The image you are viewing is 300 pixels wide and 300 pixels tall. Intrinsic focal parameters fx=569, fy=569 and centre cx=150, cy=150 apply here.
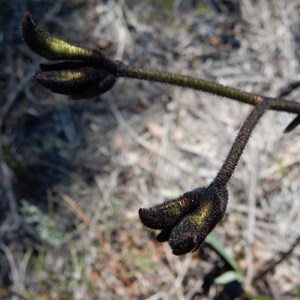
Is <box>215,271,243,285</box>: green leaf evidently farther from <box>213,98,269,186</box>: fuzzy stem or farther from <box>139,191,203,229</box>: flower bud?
<box>139,191,203,229</box>: flower bud

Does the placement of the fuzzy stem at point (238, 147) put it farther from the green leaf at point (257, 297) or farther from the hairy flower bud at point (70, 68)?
the green leaf at point (257, 297)

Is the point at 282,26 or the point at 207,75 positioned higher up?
the point at 282,26

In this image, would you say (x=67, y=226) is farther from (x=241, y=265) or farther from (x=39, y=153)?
(x=241, y=265)

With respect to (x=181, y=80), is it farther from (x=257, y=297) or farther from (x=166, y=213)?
(x=257, y=297)

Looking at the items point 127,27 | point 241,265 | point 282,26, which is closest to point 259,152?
point 241,265

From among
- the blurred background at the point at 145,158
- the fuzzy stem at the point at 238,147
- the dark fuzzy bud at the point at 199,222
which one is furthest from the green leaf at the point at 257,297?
the dark fuzzy bud at the point at 199,222
